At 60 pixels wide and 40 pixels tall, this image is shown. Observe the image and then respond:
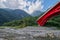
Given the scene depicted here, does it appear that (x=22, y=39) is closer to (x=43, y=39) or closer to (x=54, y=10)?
(x=43, y=39)

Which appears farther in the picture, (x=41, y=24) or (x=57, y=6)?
(x=41, y=24)

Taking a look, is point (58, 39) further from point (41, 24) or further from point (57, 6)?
point (41, 24)

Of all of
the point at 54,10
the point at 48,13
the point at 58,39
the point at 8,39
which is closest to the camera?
the point at 8,39

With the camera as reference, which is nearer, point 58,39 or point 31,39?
point 31,39

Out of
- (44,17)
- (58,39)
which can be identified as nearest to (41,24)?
(44,17)

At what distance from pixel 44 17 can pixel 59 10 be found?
18.5 feet

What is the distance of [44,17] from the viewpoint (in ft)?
122

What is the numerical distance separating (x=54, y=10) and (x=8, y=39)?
65.3ft

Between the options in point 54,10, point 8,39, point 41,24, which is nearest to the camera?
point 8,39

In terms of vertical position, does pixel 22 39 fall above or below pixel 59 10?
below

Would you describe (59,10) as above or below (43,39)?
above

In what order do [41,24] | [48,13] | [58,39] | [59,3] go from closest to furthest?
1. [58,39]
2. [59,3]
3. [48,13]
4. [41,24]

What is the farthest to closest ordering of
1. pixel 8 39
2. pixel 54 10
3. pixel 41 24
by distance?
1. pixel 41 24
2. pixel 54 10
3. pixel 8 39

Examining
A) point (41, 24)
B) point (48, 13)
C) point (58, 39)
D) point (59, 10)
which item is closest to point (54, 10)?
point (59, 10)
